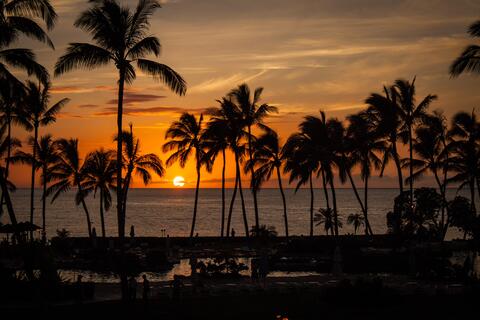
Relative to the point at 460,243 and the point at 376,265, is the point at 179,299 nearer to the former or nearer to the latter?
the point at 376,265

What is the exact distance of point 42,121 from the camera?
143 ft

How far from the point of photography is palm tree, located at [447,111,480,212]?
46062mm

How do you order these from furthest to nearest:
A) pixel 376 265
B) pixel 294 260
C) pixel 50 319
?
pixel 294 260, pixel 376 265, pixel 50 319

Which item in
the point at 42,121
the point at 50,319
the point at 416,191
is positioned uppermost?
the point at 42,121

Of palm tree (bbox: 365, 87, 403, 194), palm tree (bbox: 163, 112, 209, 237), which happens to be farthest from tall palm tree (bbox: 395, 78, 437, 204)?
palm tree (bbox: 163, 112, 209, 237)

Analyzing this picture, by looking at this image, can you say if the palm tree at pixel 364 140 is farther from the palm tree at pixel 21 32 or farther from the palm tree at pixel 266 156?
the palm tree at pixel 21 32

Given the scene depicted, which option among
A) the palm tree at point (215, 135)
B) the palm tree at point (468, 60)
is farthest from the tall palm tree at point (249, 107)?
the palm tree at point (468, 60)

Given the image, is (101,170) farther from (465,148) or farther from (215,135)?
(465,148)

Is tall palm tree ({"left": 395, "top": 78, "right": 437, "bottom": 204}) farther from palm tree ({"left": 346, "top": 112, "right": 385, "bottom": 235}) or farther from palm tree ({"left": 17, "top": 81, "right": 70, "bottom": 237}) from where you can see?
palm tree ({"left": 17, "top": 81, "right": 70, "bottom": 237})

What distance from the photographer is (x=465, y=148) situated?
46188mm

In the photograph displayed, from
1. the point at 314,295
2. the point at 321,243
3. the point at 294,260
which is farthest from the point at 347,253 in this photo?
the point at 314,295

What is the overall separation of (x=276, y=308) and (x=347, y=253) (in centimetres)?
1792

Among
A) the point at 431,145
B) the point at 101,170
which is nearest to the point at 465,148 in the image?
the point at 431,145

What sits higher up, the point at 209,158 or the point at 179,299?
the point at 209,158
